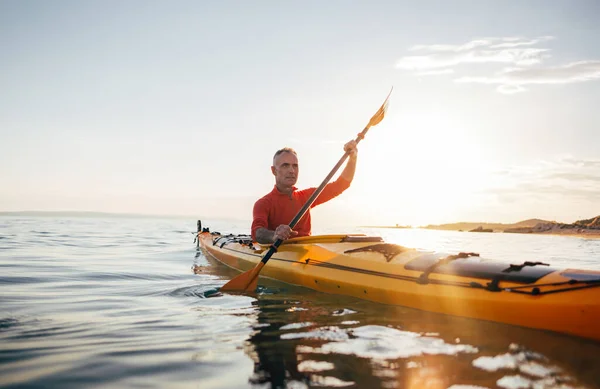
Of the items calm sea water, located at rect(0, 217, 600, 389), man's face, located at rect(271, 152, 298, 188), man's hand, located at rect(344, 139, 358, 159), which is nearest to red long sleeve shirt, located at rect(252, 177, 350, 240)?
man's face, located at rect(271, 152, 298, 188)

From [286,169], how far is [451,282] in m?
3.43

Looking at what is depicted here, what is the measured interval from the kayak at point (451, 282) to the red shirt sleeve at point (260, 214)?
0.76m

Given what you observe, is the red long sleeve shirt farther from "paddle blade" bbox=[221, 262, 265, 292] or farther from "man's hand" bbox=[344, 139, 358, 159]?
"paddle blade" bbox=[221, 262, 265, 292]

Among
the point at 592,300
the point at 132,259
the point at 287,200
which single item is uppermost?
the point at 287,200

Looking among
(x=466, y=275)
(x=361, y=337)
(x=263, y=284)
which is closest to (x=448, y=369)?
(x=361, y=337)

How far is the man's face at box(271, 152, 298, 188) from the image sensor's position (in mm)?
6605

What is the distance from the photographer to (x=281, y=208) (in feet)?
22.0

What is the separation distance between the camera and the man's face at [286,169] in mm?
6605

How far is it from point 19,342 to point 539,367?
398cm

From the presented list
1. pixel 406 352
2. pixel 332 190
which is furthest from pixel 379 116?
pixel 406 352

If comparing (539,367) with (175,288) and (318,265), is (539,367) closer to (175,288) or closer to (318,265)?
(318,265)

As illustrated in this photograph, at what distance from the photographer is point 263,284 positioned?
6.30 metres

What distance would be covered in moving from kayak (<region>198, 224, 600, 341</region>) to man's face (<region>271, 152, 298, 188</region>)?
108 centimetres

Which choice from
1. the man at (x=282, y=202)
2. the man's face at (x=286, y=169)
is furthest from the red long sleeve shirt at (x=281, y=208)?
the man's face at (x=286, y=169)
